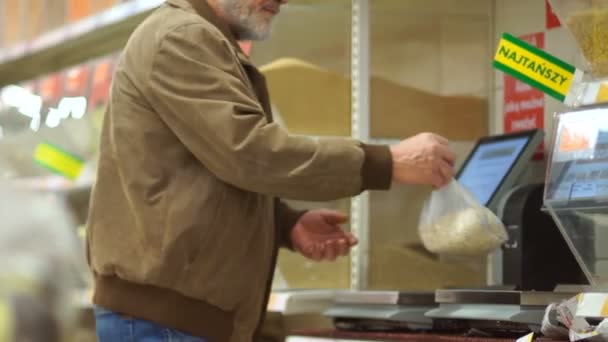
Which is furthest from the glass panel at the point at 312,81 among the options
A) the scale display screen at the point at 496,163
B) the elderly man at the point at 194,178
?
the elderly man at the point at 194,178

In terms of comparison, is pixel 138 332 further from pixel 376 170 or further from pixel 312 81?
pixel 312 81

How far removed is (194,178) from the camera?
2086mm

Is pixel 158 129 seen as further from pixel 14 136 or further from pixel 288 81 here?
pixel 14 136

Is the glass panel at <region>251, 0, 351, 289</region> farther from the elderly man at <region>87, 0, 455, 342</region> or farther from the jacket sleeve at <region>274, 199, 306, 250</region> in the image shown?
the elderly man at <region>87, 0, 455, 342</region>

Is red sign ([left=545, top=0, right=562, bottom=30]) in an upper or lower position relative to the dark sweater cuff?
upper

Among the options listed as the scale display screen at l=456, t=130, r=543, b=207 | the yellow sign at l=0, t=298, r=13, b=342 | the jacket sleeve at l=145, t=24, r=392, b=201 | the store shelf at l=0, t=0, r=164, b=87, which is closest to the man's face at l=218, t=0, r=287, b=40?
the jacket sleeve at l=145, t=24, r=392, b=201

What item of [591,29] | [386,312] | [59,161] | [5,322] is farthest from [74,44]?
[591,29]

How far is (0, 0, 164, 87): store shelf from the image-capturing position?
362cm

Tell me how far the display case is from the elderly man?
0.66 ft

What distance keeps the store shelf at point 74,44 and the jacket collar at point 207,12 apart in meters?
1.03

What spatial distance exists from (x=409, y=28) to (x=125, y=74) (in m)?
1.11

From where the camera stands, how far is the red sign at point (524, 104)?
2.83 m

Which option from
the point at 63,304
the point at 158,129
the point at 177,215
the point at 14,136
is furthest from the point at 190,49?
the point at 14,136

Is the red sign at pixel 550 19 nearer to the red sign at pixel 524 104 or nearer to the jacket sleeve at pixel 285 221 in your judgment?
the red sign at pixel 524 104
